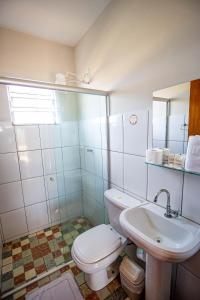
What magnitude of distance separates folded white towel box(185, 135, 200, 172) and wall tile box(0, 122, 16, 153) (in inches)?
71.6

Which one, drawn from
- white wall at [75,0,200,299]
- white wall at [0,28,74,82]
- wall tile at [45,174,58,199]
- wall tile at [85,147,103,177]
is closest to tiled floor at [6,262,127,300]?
white wall at [75,0,200,299]

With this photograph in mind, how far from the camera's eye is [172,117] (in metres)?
1.03

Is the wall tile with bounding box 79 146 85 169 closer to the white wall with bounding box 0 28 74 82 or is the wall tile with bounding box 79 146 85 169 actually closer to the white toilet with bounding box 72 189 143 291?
the white toilet with bounding box 72 189 143 291

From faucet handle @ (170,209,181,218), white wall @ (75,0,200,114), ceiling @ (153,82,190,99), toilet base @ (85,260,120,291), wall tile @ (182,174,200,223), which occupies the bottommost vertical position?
toilet base @ (85,260,120,291)

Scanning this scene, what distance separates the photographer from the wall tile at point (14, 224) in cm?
187

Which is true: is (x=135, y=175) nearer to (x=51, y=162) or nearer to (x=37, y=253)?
(x=51, y=162)

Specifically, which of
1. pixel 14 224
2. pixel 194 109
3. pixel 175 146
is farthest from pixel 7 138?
pixel 194 109

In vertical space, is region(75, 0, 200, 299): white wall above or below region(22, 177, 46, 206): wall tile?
above

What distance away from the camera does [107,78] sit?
1579 millimetres

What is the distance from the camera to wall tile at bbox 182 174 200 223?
925 mm

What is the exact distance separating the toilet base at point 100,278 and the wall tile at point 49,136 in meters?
1.36

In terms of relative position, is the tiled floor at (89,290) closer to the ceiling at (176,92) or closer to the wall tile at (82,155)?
the wall tile at (82,155)

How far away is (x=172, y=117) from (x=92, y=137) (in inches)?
40.9

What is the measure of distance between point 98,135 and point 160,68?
939 mm
